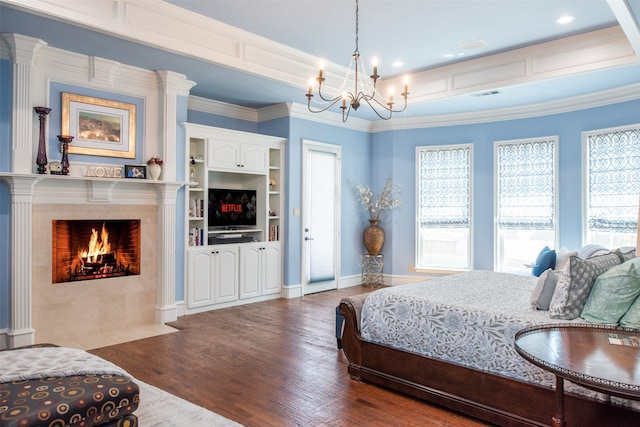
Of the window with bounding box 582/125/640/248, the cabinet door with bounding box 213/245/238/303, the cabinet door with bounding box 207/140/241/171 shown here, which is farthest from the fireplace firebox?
the window with bounding box 582/125/640/248

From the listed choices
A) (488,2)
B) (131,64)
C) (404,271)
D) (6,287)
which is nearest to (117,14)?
(131,64)

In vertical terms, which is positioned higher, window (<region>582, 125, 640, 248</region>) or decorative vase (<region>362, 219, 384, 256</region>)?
window (<region>582, 125, 640, 248</region>)

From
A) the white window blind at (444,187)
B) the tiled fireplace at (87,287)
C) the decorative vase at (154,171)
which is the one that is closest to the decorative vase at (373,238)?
the white window blind at (444,187)

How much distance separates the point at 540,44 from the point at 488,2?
1.44 m

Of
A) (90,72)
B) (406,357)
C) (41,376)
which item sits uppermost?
(90,72)

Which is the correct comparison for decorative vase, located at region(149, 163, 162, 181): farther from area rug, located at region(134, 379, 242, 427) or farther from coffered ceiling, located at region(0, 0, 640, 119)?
area rug, located at region(134, 379, 242, 427)

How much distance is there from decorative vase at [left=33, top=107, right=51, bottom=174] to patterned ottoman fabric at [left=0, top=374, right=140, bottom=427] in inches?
105

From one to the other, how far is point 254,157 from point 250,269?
1578 mm

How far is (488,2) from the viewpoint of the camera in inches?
158

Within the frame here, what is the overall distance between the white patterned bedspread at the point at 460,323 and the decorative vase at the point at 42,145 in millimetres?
3294

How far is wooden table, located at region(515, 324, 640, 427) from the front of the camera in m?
1.61

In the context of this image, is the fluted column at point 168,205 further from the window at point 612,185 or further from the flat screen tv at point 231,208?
the window at point 612,185

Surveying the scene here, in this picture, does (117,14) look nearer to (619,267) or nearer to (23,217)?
(23,217)

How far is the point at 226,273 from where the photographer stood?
5.74 m
